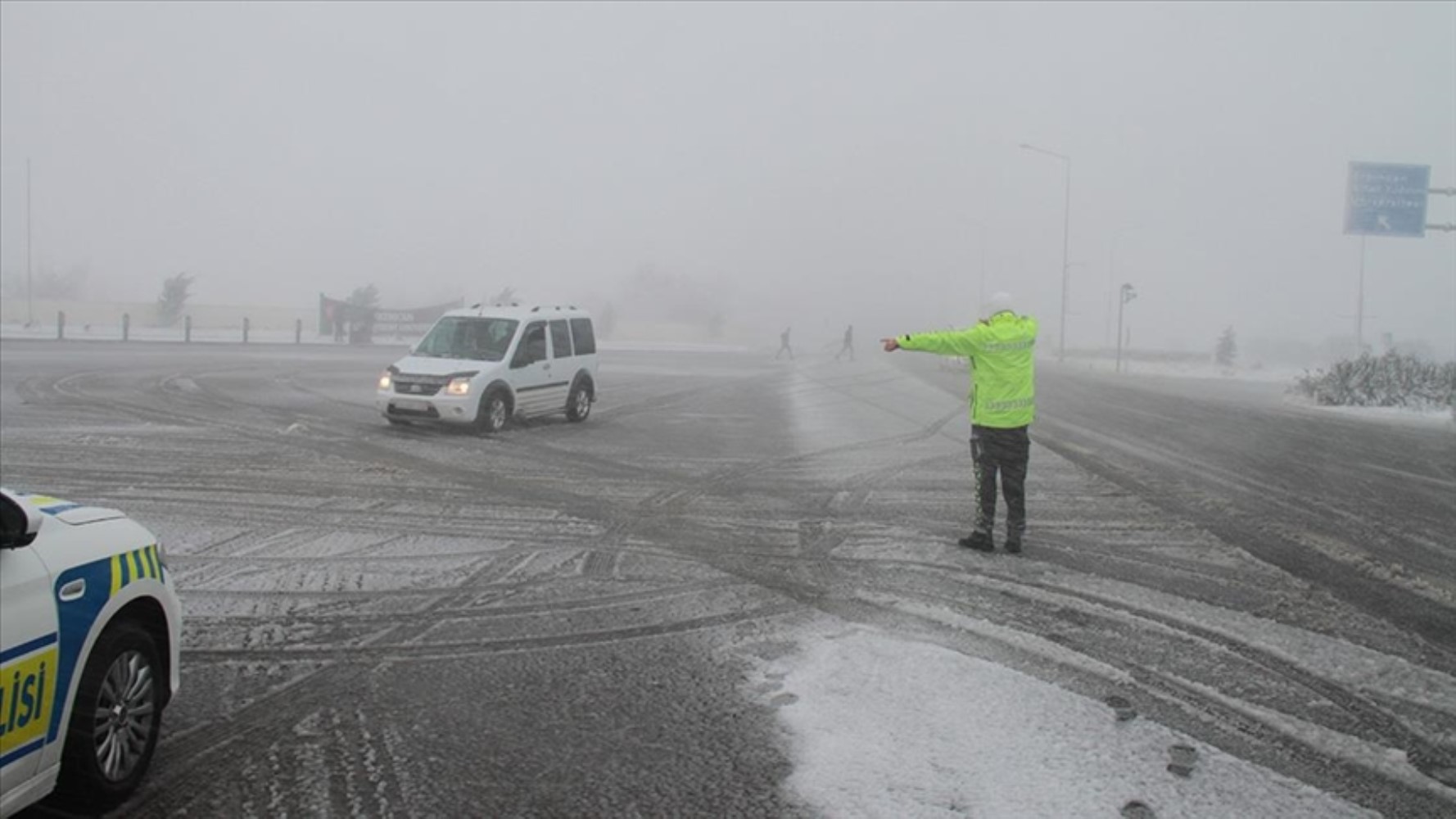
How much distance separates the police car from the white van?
1105cm

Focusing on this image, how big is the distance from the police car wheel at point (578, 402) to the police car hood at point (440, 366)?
6.92 feet

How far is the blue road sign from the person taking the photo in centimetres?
3356

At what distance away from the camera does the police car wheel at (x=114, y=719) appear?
3.53 metres

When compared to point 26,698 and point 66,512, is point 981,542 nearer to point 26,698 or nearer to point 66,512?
point 66,512

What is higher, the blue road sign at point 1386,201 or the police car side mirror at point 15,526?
the blue road sign at point 1386,201

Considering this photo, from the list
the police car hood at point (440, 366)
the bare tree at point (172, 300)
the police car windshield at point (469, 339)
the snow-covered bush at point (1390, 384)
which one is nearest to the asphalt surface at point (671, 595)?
the police car hood at point (440, 366)

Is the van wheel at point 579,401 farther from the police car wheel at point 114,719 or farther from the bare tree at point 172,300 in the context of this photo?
the bare tree at point 172,300

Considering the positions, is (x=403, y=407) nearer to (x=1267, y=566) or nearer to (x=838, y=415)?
(x=838, y=415)

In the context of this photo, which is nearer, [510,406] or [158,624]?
[158,624]

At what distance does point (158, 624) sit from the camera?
407 centimetres

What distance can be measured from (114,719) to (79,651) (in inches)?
14.7

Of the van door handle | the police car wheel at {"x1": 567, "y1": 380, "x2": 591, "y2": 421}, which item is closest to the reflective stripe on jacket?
the van door handle

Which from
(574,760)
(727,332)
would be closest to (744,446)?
(574,760)

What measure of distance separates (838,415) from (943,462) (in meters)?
7.05
